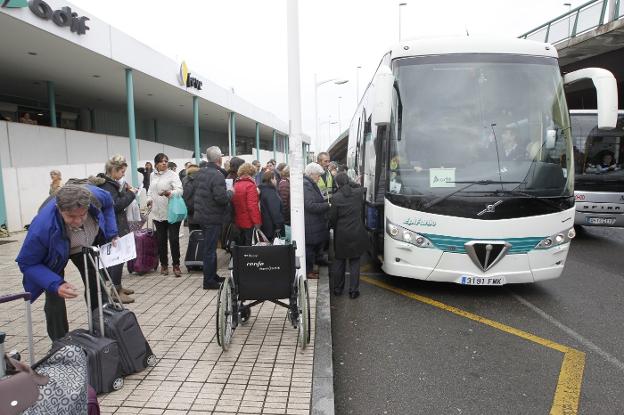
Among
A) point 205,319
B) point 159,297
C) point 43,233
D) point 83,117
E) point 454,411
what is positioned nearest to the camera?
point 43,233

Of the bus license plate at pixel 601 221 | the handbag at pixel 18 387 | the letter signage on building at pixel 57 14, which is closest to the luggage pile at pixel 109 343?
the handbag at pixel 18 387

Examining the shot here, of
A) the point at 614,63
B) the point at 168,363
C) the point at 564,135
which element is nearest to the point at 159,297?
the point at 168,363

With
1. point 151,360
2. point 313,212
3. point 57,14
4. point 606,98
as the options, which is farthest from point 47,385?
point 57,14

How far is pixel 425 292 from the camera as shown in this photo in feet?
19.4

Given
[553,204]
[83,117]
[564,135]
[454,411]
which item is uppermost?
[83,117]

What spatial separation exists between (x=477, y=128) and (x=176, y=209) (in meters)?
4.14

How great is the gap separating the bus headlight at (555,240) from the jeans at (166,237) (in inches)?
190

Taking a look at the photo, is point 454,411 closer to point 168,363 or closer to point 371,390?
point 371,390

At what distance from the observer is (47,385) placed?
1997 millimetres

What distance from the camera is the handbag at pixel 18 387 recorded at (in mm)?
1818

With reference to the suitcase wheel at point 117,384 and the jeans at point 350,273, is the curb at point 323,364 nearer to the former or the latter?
the jeans at point 350,273

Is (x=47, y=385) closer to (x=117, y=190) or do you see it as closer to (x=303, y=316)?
(x=303, y=316)

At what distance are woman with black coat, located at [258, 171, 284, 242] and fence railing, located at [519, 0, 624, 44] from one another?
10393 millimetres

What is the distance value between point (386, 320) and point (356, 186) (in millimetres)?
1721
